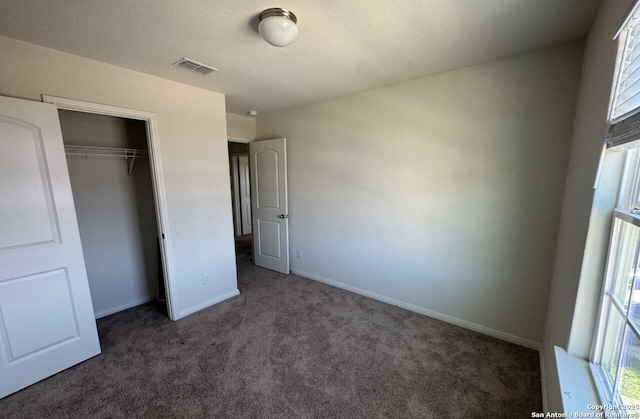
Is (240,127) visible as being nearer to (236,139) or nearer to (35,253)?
(236,139)

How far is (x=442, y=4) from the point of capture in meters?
1.35

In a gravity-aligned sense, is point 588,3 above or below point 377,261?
above

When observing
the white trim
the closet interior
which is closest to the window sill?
the closet interior

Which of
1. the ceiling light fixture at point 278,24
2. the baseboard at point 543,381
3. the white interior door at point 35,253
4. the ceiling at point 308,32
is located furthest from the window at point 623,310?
the white interior door at point 35,253

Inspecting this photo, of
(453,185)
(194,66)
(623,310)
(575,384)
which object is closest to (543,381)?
(575,384)

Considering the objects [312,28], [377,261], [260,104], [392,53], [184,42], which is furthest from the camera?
[260,104]

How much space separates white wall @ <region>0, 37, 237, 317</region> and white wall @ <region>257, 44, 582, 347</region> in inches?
45.2

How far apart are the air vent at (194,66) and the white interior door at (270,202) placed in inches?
53.5

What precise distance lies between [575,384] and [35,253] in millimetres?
3169

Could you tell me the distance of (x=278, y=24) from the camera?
1386mm

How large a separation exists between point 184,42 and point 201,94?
37.4 inches

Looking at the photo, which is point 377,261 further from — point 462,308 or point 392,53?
point 392,53

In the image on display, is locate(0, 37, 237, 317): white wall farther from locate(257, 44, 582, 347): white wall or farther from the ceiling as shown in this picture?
locate(257, 44, 582, 347): white wall

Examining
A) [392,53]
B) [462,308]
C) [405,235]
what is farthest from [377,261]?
[392,53]
